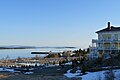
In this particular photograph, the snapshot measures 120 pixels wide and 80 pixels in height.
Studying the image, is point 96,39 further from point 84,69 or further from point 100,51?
point 84,69

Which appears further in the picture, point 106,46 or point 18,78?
point 106,46

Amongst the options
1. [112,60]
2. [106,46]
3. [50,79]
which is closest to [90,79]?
[50,79]

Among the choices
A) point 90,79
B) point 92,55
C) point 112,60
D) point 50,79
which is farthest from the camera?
point 92,55

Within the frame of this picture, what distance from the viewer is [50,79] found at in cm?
3891

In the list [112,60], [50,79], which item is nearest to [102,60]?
[112,60]

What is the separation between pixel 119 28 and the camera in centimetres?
6234

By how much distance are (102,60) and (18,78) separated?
13636 mm

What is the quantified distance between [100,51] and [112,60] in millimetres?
14861

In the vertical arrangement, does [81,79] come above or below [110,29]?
below

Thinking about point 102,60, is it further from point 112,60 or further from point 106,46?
point 106,46

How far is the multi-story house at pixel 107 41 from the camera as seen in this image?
199ft

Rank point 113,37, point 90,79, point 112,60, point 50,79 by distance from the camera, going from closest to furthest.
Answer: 1. point 90,79
2. point 50,79
3. point 112,60
4. point 113,37

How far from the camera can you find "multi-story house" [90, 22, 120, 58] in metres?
60.5

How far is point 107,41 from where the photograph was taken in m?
62.0
